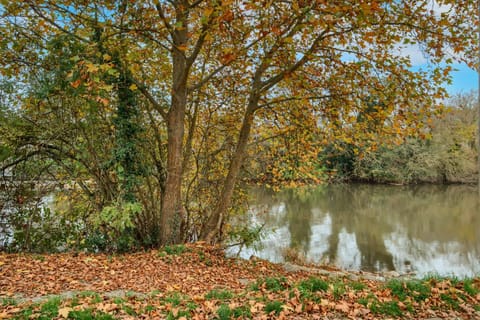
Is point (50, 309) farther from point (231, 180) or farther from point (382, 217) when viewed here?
point (382, 217)

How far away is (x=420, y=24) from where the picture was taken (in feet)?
21.0

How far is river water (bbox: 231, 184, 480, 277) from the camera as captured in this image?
10828 mm

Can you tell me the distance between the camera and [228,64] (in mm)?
6660

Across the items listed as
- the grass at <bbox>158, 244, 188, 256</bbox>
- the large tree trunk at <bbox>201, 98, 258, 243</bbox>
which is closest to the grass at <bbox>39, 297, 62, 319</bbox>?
the grass at <bbox>158, 244, 188, 256</bbox>

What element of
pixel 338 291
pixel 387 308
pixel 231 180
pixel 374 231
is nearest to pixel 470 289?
pixel 387 308

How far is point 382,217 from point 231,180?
11.9m

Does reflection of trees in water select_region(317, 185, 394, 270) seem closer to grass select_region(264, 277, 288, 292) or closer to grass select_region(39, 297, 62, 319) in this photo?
grass select_region(264, 277, 288, 292)

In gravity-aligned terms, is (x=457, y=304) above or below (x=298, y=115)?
below

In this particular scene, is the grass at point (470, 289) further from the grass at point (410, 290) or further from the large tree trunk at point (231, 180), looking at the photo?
the large tree trunk at point (231, 180)

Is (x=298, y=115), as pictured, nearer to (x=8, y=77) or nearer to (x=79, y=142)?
(x=79, y=142)

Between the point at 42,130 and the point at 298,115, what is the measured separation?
5532 millimetres

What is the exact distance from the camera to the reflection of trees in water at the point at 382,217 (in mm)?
12367

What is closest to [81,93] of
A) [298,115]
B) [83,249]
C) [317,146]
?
[83,249]

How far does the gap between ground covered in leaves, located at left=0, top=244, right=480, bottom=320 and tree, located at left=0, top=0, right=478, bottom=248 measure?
7.84 ft
